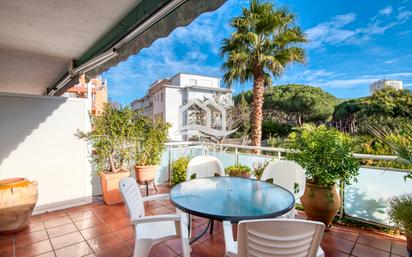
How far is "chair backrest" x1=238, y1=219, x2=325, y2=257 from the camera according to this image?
109 cm

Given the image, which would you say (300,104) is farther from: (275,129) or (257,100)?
(257,100)

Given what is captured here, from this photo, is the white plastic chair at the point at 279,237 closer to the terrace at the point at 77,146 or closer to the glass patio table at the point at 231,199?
the glass patio table at the point at 231,199

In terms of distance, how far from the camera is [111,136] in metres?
3.86

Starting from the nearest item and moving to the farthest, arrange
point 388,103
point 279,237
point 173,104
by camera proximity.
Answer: point 279,237, point 388,103, point 173,104

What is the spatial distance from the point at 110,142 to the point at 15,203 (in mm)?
1482

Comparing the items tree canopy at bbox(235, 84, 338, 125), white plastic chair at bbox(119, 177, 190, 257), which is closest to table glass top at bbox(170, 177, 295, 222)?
white plastic chair at bbox(119, 177, 190, 257)

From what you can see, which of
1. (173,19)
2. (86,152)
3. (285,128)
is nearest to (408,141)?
(173,19)

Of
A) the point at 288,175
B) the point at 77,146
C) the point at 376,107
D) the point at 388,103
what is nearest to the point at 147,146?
the point at 77,146

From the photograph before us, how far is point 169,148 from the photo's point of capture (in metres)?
5.11

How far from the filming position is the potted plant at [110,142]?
3.77m

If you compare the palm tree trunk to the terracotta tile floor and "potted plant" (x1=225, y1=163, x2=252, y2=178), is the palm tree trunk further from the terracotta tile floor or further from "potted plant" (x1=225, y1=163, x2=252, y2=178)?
the terracotta tile floor

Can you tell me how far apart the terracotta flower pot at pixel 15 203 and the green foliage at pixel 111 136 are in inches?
42.8

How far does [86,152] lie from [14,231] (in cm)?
148

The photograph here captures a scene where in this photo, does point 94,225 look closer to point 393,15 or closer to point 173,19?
point 173,19
